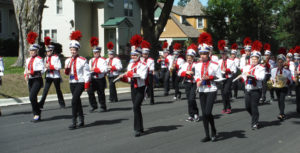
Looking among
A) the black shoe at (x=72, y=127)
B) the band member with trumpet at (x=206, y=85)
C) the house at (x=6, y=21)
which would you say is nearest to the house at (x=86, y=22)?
the house at (x=6, y=21)

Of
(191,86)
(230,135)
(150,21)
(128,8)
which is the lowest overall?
(230,135)

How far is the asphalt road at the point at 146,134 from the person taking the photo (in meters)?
8.04

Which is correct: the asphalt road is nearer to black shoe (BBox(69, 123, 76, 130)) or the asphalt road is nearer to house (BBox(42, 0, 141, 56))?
black shoe (BBox(69, 123, 76, 130))

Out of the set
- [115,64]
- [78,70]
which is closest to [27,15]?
[115,64]

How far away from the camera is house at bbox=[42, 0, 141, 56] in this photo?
39406 mm

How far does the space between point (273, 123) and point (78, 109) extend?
17.3 feet

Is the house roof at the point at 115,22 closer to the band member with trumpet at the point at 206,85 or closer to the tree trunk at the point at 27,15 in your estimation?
the tree trunk at the point at 27,15

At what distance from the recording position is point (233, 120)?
1138 centimetres

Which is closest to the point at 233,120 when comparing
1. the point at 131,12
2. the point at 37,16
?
the point at 37,16

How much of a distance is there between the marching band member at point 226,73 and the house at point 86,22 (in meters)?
27.2

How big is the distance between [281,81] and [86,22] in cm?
3124

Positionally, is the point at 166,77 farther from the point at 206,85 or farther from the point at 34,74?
the point at 206,85

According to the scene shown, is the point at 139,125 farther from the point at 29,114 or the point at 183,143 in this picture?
the point at 29,114

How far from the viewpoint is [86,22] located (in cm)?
4056
